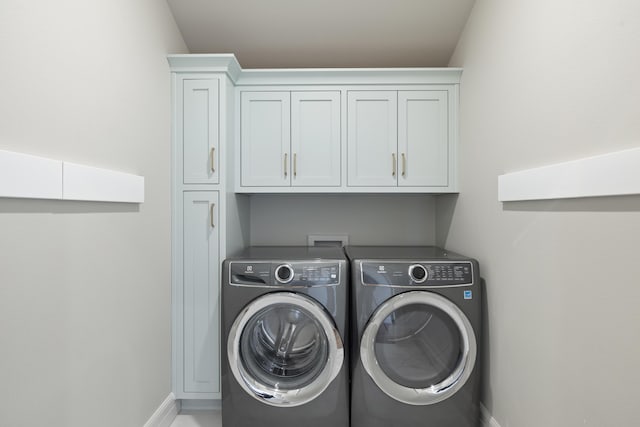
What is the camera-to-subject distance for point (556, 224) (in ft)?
4.26

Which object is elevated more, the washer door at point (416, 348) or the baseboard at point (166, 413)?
the washer door at point (416, 348)

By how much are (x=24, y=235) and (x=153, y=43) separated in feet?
4.16

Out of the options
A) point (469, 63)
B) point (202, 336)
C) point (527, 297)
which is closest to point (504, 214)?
point (527, 297)

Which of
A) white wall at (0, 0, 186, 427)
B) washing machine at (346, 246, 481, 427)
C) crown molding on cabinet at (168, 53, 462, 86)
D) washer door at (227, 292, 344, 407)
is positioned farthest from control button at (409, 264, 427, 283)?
white wall at (0, 0, 186, 427)

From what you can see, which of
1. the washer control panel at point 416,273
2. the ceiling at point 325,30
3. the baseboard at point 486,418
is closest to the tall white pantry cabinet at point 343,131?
the ceiling at point 325,30

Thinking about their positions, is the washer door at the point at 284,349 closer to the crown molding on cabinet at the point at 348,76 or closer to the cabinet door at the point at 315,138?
the cabinet door at the point at 315,138

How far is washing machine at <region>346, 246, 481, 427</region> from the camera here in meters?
1.79

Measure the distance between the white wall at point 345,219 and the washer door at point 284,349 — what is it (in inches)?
34.5

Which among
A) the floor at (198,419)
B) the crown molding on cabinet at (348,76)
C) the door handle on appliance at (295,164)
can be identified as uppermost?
the crown molding on cabinet at (348,76)

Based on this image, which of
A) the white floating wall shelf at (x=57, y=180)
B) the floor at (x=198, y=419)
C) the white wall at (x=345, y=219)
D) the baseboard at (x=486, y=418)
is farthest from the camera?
the white wall at (x=345, y=219)

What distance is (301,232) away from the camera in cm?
268

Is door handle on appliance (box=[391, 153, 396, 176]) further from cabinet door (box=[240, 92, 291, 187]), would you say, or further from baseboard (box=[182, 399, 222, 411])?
baseboard (box=[182, 399, 222, 411])

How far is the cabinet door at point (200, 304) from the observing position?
81.2 inches

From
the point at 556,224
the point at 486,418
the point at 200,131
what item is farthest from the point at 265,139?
the point at 486,418
